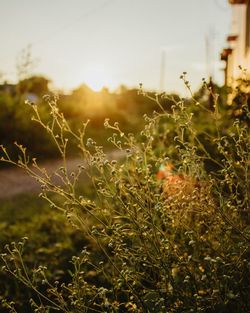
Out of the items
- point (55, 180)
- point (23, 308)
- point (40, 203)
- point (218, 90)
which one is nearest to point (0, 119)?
point (55, 180)

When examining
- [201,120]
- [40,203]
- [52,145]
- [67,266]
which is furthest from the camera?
[52,145]

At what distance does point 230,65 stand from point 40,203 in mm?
6735

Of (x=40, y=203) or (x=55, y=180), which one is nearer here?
(x=40, y=203)

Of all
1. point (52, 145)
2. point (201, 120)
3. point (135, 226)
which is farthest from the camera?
point (52, 145)

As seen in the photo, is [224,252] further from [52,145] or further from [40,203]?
[52,145]

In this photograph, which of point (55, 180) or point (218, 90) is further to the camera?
point (55, 180)

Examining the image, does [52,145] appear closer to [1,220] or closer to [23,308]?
[1,220]

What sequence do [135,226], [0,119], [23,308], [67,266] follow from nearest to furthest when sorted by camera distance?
[135,226] < [23,308] < [67,266] < [0,119]

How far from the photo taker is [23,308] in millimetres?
3812

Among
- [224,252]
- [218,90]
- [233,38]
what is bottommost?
[224,252]

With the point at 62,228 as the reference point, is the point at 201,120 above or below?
above

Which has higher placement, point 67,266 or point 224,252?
point 224,252

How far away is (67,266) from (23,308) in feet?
2.87

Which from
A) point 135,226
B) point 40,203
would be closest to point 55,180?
point 40,203
